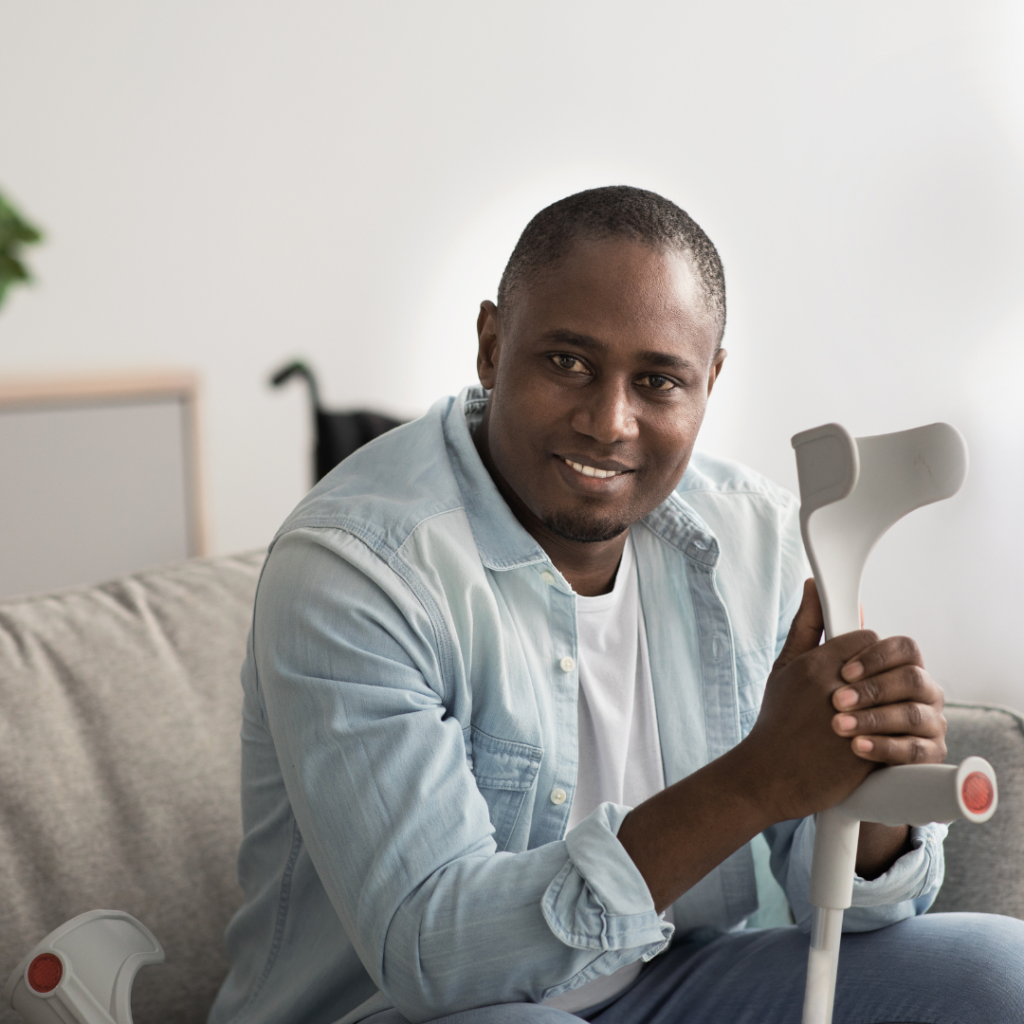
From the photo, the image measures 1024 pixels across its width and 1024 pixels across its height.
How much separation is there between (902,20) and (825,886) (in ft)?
9.63

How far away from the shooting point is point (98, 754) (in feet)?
3.89

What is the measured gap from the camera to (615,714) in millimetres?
1054

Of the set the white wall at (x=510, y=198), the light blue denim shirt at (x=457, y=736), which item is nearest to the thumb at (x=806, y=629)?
the light blue denim shirt at (x=457, y=736)

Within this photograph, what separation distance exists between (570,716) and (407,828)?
0.22 meters

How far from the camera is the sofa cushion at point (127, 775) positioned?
1.12m

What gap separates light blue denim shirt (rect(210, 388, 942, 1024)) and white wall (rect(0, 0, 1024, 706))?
200 cm

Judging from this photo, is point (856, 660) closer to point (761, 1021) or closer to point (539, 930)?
point (539, 930)

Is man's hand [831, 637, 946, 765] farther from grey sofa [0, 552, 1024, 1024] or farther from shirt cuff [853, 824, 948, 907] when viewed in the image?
grey sofa [0, 552, 1024, 1024]

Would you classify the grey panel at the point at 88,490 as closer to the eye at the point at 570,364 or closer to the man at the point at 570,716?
the man at the point at 570,716

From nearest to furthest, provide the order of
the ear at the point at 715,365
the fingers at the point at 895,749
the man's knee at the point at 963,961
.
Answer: the fingers at the point at 895,749 → the man's knee at the point at 963,961 → the ear at the point at 715,365

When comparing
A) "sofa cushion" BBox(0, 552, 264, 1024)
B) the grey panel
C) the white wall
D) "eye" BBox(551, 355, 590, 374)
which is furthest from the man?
the white wall

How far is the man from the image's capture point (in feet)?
2.60

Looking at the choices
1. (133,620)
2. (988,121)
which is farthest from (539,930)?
(988,121)

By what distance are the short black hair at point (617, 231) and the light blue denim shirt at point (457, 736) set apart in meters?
0.18
